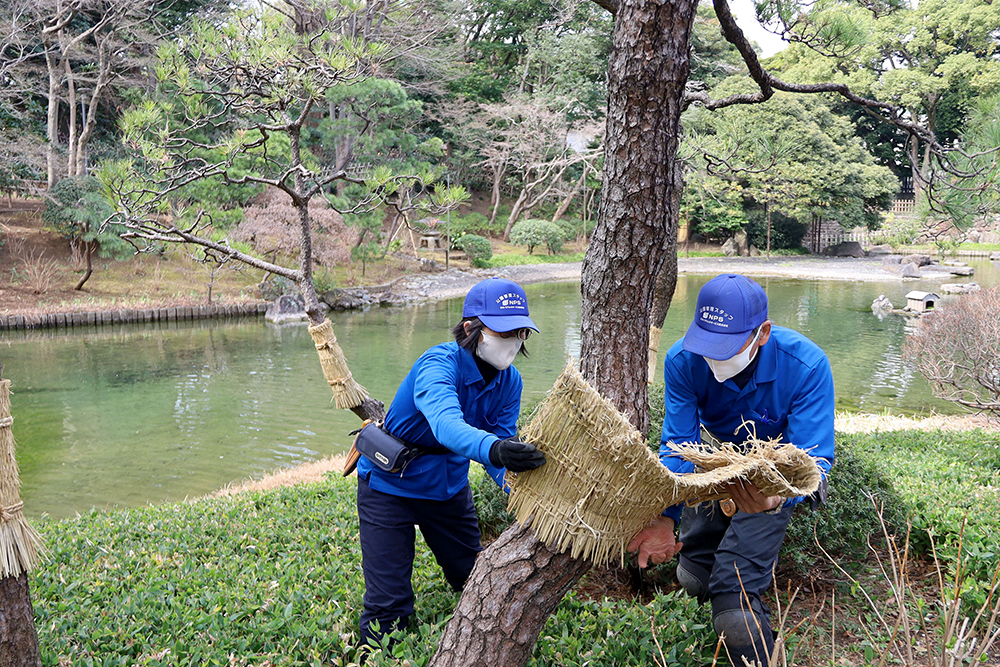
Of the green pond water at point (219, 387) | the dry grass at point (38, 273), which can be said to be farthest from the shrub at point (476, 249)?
the dry grass at point (38, 273)

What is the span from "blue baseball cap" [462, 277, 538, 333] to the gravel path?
18.6 meters

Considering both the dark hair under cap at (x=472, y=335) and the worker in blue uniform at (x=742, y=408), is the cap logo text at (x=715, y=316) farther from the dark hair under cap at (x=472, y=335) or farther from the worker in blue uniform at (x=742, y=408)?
the dark hair under cap at (x=472, y=335)

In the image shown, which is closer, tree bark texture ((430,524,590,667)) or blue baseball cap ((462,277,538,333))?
tree bark texture ((430,524,590,667))

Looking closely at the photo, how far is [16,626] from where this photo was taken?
88.6 inches

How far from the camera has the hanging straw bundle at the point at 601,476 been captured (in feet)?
6.12

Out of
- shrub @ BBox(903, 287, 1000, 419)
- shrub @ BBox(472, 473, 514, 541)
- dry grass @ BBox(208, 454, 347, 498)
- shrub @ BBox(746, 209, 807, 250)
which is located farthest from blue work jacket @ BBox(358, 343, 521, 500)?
shrub @ BBox(746, 209, 807, 250)

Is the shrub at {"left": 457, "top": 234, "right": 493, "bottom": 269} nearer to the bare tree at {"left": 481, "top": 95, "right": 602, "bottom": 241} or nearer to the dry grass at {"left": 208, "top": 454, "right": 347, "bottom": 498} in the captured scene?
the bare tree at {"left": 481, "top": 95, "right": 602, "bottom": 241}

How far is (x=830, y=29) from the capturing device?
4.30 m

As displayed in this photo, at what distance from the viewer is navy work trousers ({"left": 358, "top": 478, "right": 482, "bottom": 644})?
8.82 feet

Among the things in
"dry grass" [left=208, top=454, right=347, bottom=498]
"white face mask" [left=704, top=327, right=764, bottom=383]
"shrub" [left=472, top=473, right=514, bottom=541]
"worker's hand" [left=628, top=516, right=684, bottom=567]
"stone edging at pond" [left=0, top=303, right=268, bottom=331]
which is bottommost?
"dry grass" [left=208, top=454, right=347, bottom=498]

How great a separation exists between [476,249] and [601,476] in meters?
24.2

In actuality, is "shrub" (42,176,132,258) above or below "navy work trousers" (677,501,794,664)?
above

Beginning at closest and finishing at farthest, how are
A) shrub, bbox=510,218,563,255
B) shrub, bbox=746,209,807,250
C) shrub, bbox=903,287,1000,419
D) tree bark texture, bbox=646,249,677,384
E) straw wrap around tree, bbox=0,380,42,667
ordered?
straw wrap around tree, bbox=0,380,42,667 → tree bark texture, bbox=646,249,677,384 → shrub, bbox=903,287,1000,419 → shrub, bbox=510,218,563,255 → shrub, bbox=746,209,807,250

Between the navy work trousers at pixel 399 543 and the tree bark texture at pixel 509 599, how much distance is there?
0.48 meters
